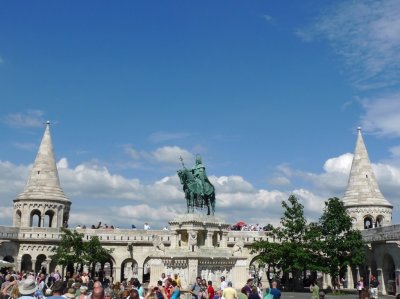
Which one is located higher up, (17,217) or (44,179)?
(44,179)

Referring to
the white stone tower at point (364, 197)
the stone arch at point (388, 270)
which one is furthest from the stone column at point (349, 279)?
the stone arch at point (388, 270)

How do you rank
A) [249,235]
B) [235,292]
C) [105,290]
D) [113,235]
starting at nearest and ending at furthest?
[235,292]
[105,290]
[249,235]
[113,235]

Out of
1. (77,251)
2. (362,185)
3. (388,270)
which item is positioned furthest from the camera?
(362,185)

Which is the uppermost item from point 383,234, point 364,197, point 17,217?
point 364,197

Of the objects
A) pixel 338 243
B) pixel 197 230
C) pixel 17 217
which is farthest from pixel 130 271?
pixel 197 230

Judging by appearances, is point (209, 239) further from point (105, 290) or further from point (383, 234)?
point (383, 234)

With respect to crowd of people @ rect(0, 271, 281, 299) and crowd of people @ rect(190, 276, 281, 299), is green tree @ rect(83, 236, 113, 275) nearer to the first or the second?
crowd of people @ rect(0, 271, 281, 299)

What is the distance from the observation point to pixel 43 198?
43.2 meters

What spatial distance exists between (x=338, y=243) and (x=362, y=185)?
1140 cm

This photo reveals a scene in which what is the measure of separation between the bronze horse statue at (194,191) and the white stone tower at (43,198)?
1862 centimetres

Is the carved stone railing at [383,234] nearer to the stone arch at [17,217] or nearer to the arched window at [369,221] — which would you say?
the arched window at [369,221]

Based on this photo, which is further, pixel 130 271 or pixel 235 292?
pixel 130 271

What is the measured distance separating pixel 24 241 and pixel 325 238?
21.9 m

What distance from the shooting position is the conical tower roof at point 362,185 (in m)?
43.9
